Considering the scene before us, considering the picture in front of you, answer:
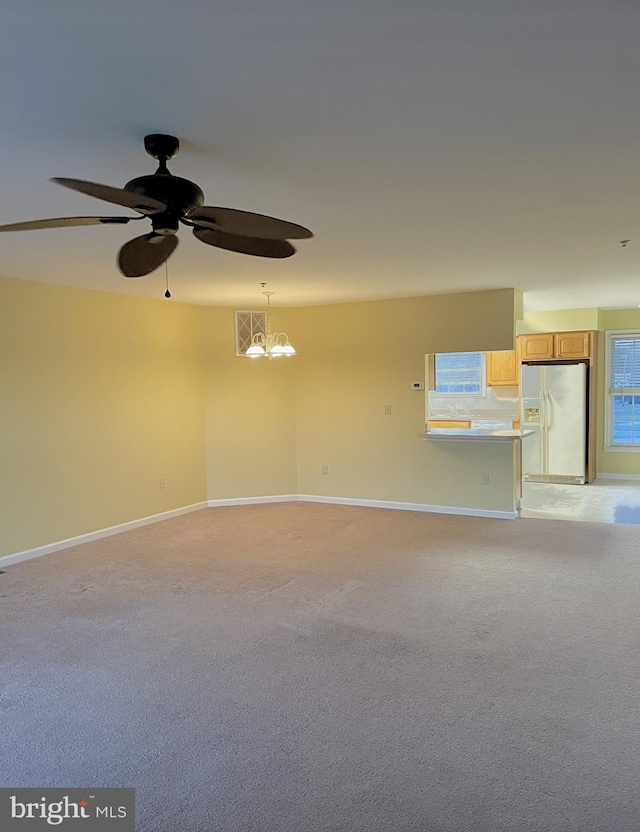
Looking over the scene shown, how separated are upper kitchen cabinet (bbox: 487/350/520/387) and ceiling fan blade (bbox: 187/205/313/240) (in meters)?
6.56

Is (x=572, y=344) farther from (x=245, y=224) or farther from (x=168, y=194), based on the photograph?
(x=168, y=194)

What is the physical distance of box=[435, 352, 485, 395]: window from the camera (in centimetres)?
846

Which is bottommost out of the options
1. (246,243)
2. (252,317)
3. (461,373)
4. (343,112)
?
(461,373)

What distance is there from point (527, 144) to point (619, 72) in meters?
0.52

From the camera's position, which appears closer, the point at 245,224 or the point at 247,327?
the point at 245,224

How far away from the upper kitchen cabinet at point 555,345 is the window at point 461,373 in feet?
2.06

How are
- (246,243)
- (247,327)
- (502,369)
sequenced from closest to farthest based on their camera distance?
(246,243)
(247,327)
(502,369)

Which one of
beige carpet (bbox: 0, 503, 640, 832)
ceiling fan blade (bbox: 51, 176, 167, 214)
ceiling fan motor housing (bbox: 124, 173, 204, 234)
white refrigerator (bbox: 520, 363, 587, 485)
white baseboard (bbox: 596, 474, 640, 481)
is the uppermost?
ceiling fan motor housing (bbox: 124, 173, 204, 234)

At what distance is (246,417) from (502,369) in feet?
12.2

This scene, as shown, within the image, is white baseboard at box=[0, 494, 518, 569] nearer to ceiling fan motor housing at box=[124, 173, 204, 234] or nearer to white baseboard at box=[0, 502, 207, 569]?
white baseboard at box=[0, 502, 207, 569]


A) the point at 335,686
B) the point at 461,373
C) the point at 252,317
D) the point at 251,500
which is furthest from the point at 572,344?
the point at 335,686

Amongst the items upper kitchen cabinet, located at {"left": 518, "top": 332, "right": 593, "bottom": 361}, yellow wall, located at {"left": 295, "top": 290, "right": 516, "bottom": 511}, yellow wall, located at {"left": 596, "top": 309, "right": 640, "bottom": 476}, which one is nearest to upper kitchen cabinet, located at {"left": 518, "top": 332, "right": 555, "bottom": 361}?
upper kitchen cabinet, located at {"left": 518, "top": 332, "right": 593, "bottom": 361}

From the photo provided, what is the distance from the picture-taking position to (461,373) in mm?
8594

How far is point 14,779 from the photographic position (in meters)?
2.13
